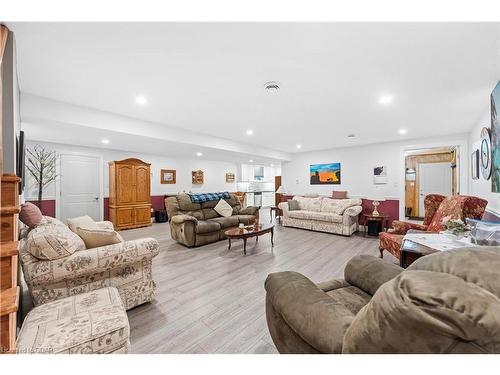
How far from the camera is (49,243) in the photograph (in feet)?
5.42

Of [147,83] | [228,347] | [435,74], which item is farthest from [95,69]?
[435,74]

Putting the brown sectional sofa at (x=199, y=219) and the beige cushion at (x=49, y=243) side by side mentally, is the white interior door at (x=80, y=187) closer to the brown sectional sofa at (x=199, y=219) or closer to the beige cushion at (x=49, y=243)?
the brown sectional sofa at (x=199, y=219)

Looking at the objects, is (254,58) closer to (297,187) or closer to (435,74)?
(435,74)

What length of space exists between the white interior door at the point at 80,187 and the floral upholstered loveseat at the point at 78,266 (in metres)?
4.29

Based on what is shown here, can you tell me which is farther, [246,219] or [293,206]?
[293,206]

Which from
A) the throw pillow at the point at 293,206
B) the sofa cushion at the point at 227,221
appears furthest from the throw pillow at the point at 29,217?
the throw pillow at the point at 293,206

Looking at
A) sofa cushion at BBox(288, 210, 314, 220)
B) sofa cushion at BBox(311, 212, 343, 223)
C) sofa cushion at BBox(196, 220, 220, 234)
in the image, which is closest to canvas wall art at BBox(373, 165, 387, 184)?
sofa cushion at BBox(311, 212, 343, 223)

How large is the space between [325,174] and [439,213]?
12.2ft

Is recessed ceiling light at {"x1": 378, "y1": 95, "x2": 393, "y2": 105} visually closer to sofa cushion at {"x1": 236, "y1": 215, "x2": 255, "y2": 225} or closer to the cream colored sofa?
the cream colored sofa

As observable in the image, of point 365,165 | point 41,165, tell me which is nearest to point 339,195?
point 365,165

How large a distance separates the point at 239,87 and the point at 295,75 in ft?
2.08

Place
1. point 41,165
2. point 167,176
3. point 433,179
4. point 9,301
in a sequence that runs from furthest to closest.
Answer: point 167,176 → point 433,179 → point 41,165 → point 9,301

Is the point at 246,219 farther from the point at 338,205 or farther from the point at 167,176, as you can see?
the point at 167,176

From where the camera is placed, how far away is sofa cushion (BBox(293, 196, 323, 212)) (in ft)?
19.5
